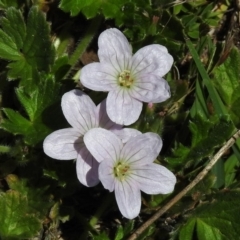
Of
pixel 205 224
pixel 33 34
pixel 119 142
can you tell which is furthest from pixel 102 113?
pixel 205 224

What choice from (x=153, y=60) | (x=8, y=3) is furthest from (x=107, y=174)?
(x=8, y=3)

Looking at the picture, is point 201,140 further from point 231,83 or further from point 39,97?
point 39,97

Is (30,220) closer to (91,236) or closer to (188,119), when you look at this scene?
(91,236)

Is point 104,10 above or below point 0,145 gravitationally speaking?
above

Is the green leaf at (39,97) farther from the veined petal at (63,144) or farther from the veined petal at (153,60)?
the veined petal at (153,60)

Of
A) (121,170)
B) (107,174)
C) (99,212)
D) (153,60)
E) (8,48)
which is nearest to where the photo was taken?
(107,174)
